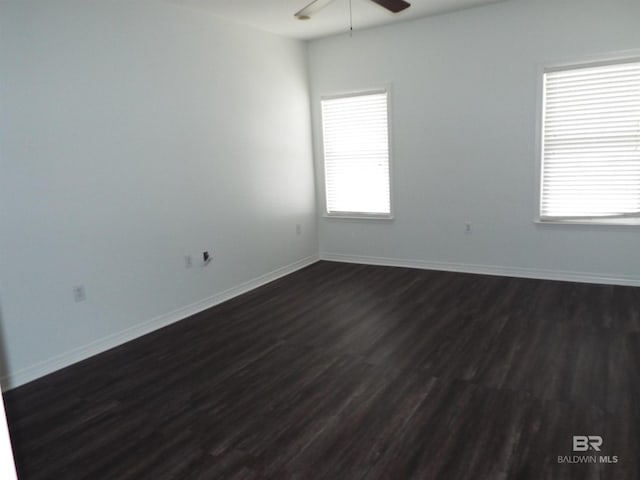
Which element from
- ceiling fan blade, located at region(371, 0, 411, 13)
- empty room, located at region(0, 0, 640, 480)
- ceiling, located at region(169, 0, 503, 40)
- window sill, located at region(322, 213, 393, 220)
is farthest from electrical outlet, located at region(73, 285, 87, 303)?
window sill, located at region(322, 213, 393, 220)

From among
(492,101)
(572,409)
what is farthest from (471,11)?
(572,409)

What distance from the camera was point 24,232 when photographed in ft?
10.2

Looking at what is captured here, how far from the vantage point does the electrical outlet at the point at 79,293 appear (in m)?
3.40

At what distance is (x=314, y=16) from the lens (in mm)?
4551

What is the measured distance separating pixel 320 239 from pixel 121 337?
3024mm

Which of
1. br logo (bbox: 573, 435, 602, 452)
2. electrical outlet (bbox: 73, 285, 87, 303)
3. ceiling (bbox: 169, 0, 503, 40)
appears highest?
ceiling (bbox: 169, 0, 503, 40)

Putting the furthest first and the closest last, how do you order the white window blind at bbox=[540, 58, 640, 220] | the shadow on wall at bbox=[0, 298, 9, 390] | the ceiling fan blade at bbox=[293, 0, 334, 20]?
1. the white window blind at bbox=[540, 58, 640, 220]
2. the ceiling fan blade at bbox=[293, 0, 334, 20]
3. the shadow on wall at bbox=[0, 298, 9, 390]

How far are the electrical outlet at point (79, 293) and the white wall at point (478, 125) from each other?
3.34 m

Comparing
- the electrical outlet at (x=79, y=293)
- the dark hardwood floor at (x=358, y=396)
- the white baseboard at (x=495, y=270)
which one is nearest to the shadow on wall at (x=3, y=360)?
the dark hardwood floor at (x=358, y=396)

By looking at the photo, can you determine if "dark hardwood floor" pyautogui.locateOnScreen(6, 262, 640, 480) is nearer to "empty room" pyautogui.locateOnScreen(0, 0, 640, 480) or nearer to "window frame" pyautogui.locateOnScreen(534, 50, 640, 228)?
"empty room" pyautogui.locateOnScreen(0, 0, 640, 480)

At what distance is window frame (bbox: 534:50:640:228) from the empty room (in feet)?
0.06

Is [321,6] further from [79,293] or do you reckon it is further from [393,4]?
[79,293]

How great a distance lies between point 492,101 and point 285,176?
2375 mm

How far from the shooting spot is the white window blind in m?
4.20
